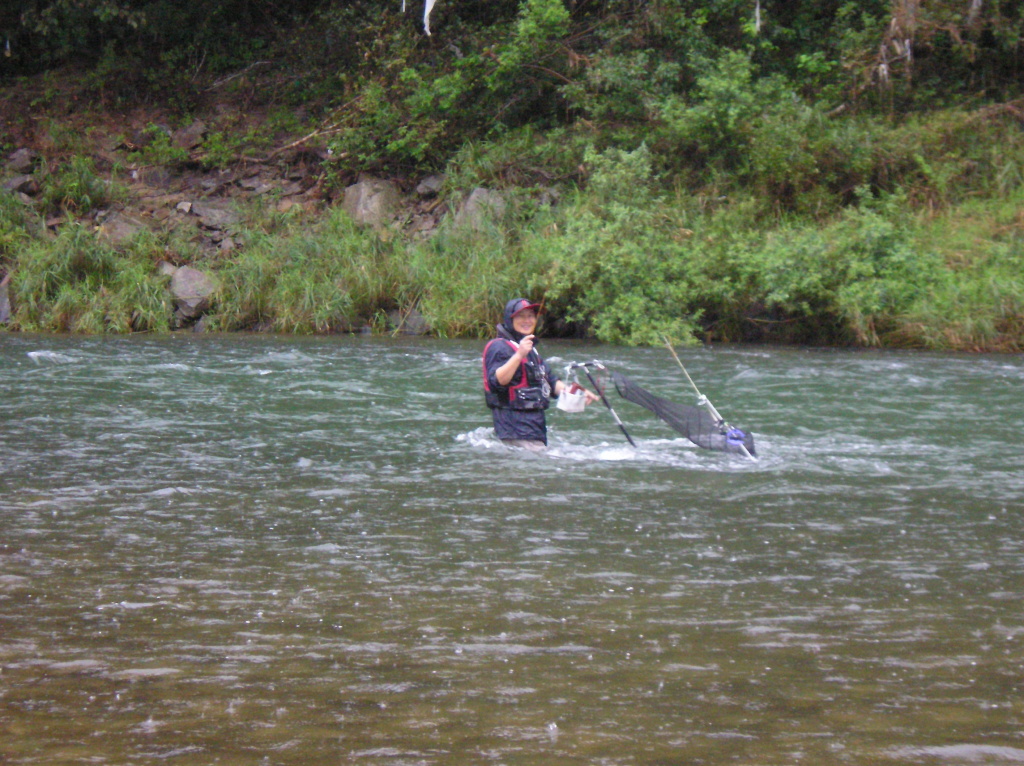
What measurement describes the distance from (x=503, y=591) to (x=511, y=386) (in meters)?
3.84

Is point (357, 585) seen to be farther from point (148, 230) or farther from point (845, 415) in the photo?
point (148, 230)

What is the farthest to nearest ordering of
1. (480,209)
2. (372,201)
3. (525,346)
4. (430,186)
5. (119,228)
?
1. (430,186)
2. (372,201)
3. (119,228)
4. (480,209)
5. (525,346)

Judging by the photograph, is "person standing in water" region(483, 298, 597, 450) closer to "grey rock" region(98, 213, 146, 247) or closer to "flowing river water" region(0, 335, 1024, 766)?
"flowing river water" region(0, 335, 1024, 766)

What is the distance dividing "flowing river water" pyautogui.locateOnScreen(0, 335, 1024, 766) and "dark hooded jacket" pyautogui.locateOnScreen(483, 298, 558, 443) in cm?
24

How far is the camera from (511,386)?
927cm

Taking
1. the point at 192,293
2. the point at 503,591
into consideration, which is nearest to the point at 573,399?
the point at 503,591

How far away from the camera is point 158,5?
27.4 meters

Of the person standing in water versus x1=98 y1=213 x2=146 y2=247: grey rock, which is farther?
x1=98 y1=213 x2=146 y2=247: grey rock

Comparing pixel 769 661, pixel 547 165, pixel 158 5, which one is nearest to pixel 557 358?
pixel 547 165

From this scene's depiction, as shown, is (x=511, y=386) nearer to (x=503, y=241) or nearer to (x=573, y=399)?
(x=573, y=399)

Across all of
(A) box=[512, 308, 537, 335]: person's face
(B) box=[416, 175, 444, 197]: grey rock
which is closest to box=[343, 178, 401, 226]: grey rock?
(B) box=[416, 175, 444, 197]: grey rock

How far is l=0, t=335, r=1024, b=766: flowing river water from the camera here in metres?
3.93

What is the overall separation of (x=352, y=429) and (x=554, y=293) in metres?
7.83

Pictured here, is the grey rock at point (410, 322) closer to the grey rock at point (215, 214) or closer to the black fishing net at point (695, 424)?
the grey rock at point (215, 214)
